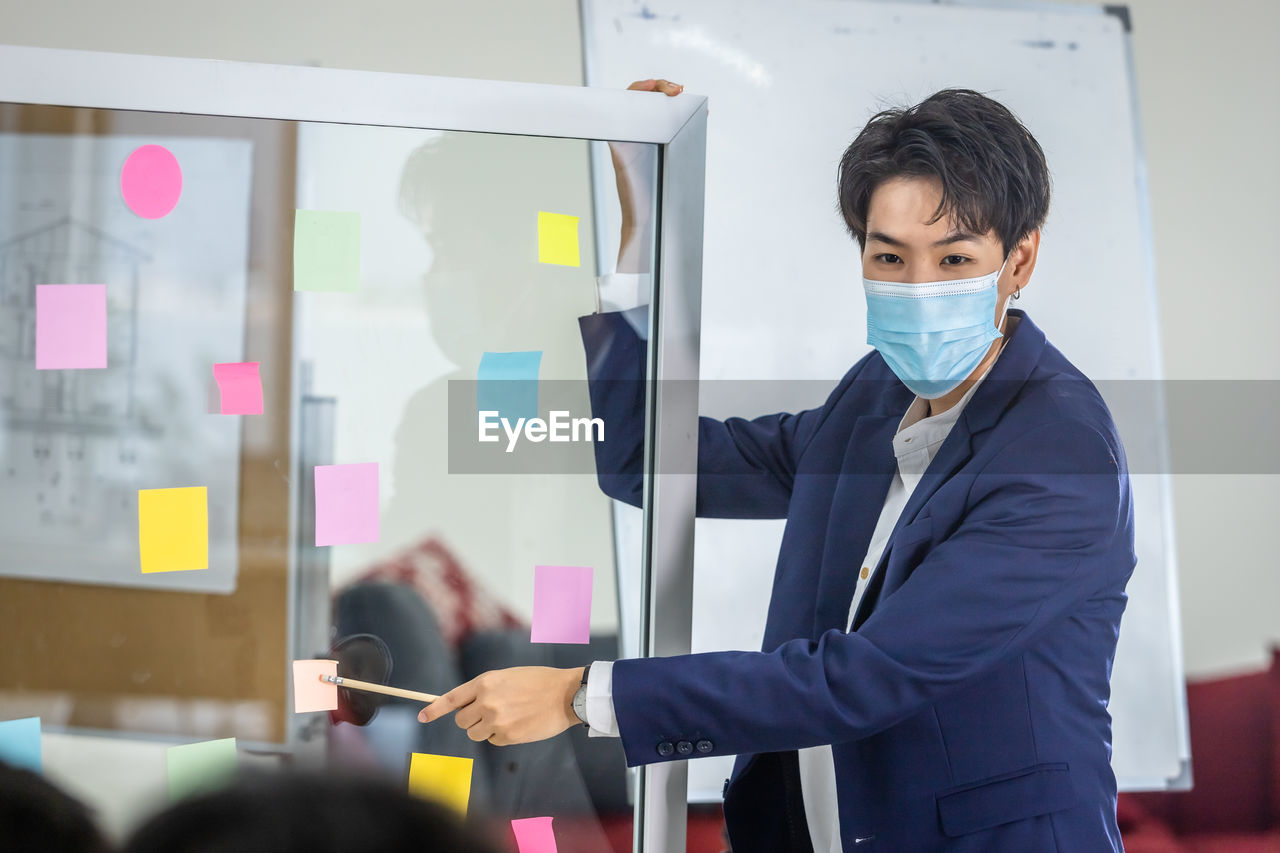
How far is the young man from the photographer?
1039mm

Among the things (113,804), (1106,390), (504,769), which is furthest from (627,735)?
(1106,390)

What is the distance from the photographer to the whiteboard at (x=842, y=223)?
1907 millimetres

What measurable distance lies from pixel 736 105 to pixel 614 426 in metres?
1.08

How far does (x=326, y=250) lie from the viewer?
980 millimetres

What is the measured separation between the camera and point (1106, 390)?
2043mm

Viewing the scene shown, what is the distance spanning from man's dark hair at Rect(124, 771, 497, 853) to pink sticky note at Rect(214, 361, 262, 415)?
72 centimetres

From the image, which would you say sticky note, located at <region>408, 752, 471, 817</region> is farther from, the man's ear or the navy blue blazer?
the man's ear

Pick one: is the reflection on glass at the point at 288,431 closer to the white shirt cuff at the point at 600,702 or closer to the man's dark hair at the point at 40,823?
the white shirt cuff at the point at 600,702

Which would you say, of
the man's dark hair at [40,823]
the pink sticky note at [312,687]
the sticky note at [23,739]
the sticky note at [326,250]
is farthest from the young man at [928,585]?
the man's dark hair at [40,823]

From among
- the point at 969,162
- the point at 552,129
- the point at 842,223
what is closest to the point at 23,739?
the point at 552,129

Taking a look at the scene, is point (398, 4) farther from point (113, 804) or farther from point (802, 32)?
point (113, 804)

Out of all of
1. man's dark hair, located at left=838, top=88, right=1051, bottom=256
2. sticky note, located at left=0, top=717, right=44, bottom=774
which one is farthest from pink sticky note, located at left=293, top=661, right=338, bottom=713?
man's dark hair, located at left=838, top=88, right=1051, bottom=256

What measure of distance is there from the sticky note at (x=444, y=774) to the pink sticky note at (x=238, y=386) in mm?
391

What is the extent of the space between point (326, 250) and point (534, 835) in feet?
2.10
